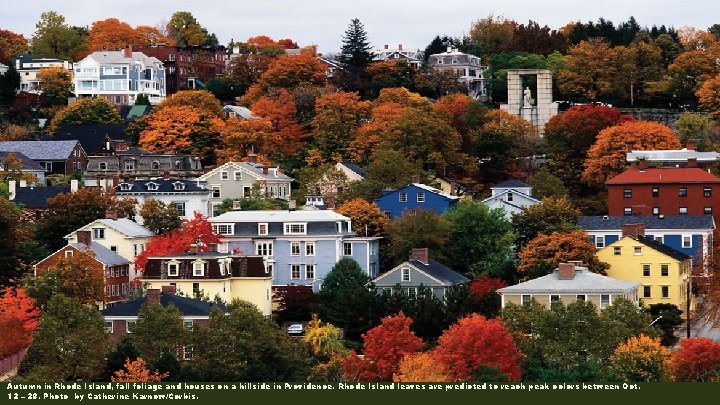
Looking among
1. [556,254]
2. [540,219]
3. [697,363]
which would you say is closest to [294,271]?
[540,219]

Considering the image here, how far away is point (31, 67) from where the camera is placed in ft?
628

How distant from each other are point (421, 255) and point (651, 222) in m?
15.7

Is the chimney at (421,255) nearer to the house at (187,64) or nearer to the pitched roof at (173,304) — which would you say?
the pitched roof at (173,304)

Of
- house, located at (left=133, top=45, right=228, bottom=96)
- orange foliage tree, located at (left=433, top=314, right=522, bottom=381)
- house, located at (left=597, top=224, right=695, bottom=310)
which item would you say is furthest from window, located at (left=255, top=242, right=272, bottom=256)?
house, located at (left=133, top=45, right=228, bottom=96)

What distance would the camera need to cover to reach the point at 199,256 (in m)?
111

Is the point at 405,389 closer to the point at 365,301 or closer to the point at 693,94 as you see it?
the point at 365,301

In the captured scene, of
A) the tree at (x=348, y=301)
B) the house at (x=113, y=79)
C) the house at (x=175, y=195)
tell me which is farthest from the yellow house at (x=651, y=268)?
the house at (x=113, y=79)

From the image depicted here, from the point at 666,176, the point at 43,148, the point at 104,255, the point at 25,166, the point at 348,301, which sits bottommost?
the point at 348,301

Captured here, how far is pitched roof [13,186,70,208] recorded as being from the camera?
13075 cm

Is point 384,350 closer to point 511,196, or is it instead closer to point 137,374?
point 137,374

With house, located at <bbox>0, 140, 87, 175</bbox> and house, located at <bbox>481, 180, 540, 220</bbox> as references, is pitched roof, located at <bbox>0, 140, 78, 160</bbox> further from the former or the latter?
house, located at <bbox>481, 180, 540, 220</bbox>

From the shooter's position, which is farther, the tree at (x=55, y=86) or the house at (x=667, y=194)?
the tree at (x=55, y=86)

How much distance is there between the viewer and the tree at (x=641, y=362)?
91.8 metres

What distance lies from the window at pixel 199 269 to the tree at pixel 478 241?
13188 millimetres
